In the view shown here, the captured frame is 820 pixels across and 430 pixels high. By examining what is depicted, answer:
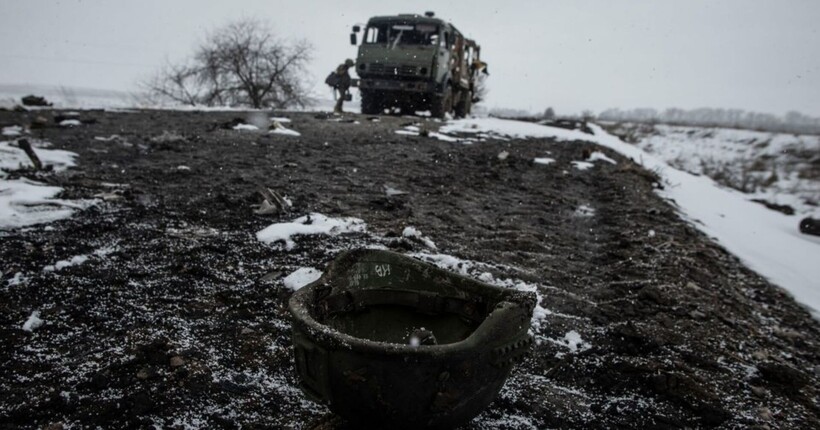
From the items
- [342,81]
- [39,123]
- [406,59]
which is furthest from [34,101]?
[406,59]

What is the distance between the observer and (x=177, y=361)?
6.15 feet

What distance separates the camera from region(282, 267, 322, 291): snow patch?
2.60 metres

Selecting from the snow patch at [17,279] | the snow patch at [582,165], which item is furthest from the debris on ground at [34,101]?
the snow patch at [582,165]

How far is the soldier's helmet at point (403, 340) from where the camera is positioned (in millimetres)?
1146

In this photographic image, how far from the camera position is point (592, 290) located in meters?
2.95

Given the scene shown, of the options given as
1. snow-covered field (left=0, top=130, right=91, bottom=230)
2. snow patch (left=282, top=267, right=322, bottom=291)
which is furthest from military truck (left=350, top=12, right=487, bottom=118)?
snow patch (left=282, top=267, right=322, bottom=291)

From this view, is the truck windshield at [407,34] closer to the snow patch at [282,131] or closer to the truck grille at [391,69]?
the truck grille at [391,69]

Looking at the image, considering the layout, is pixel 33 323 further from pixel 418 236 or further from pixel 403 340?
pixel 418 236

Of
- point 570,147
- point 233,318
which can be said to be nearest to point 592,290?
point 233,318

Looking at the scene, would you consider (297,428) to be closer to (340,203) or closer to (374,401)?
(374,401)

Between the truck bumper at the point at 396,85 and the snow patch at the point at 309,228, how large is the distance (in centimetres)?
1001

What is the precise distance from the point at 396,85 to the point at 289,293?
11.5 m

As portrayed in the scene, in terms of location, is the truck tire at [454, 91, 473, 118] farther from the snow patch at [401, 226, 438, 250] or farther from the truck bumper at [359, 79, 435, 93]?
the snow patch at [401, 226, 438, 250]

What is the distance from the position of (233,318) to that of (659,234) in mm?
3661
